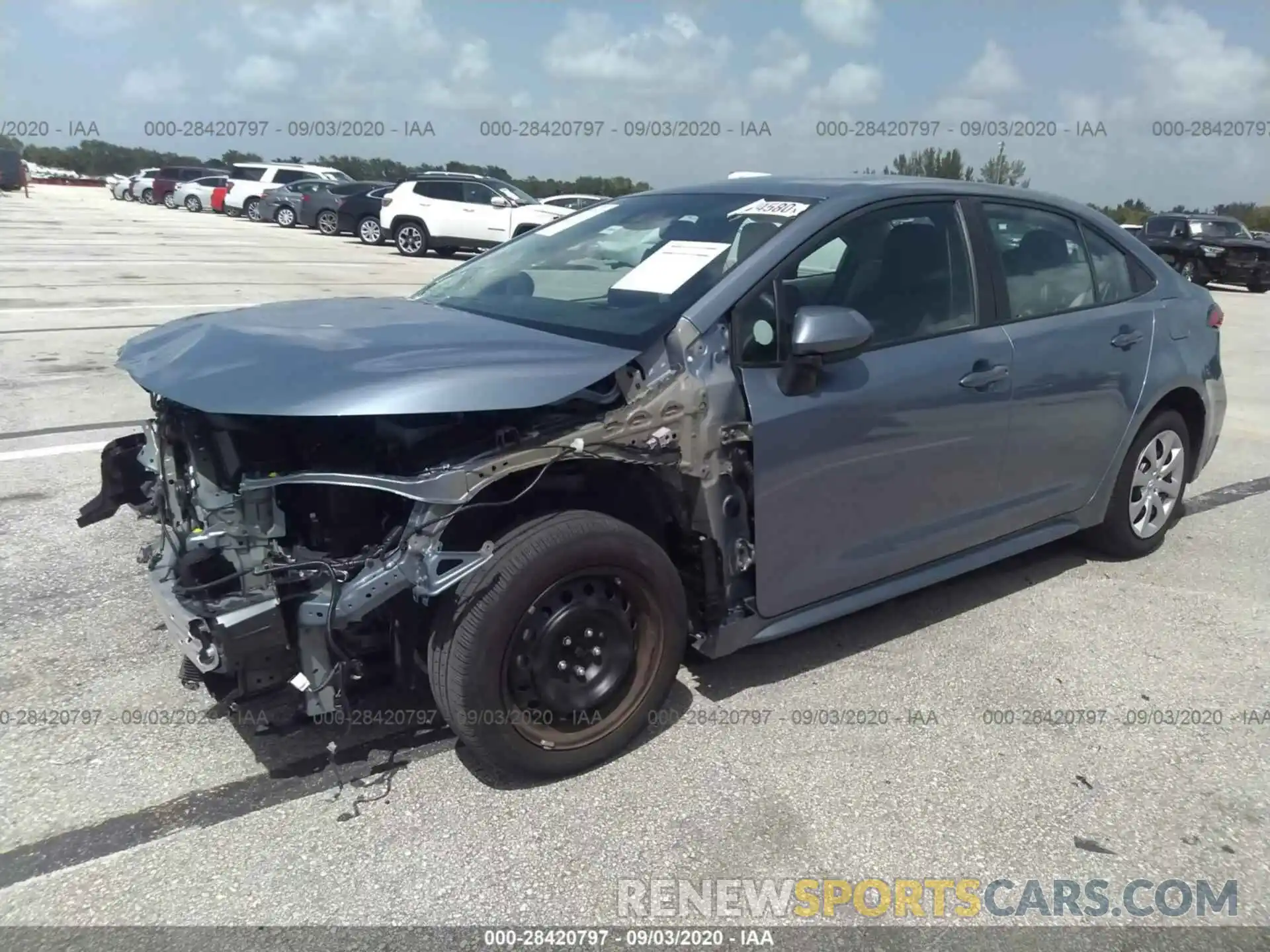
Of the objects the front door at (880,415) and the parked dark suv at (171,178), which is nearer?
the front door at (880,415)

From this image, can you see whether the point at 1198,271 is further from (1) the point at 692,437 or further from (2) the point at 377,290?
(1) the point at 692,437

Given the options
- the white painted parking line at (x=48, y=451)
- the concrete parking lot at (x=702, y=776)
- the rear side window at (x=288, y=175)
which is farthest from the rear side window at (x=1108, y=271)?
the rear side window at (x=288, y=175)

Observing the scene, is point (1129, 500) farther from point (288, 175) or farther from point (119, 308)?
point (288, 175)

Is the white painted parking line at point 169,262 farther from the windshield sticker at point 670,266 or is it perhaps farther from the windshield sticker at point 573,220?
the windshield sticker at point 670,266

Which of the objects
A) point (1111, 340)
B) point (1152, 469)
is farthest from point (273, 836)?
point (1152, 469)

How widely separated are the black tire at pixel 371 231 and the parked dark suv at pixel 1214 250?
61.2 ft

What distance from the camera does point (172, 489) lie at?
3.09 meters

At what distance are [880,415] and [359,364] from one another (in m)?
1.74

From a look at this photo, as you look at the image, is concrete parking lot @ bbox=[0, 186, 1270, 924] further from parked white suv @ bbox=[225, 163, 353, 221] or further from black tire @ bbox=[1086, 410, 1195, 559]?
parked white suv @ bbox=[225, 163, 353, 221]

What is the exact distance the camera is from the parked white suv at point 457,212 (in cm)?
2050

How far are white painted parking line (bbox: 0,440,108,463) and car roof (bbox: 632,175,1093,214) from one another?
3.97 meters

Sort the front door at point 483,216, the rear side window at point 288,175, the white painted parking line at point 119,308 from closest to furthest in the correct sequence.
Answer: the white painted parking line at point 119,308
the front door at point 483,216
the rear side window at point 288,175

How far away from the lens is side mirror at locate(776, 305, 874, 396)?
3.10 meters

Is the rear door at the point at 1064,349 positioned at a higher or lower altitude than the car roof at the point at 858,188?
lower
